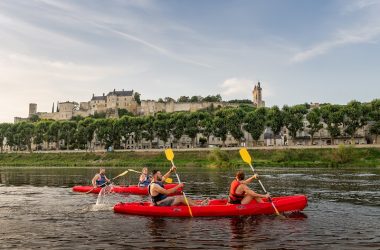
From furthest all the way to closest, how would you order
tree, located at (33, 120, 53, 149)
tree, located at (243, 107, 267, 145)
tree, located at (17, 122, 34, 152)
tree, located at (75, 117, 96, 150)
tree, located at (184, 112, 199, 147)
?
tree, located at (17, 122, 34, 152) → tree, located at (33, 120, 53, 149) → tree, located at (75, 117, 96, 150) → tree, located at (184, 112, 199, 147) → tree, located at (243, 107, 267, 145)

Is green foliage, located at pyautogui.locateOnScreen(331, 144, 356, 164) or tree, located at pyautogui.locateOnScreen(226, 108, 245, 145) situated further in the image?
tree, located at pyautogui.locateOnScreen(226, 108, 245, 145)

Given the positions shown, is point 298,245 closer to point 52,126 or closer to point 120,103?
point 52,126

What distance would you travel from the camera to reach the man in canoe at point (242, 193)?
18562mm

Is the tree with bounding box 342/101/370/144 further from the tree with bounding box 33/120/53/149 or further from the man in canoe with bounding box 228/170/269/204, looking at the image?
the tree with bounding box 33/120/53/149

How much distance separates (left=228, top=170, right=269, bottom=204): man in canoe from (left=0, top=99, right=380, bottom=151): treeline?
69.0 m

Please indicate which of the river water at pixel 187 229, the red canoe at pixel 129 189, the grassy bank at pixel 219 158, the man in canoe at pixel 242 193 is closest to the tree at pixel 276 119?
the grassy bank at pixel 219 158

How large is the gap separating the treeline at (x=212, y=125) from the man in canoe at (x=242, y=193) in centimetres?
6898

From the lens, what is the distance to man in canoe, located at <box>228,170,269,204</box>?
18562 mm

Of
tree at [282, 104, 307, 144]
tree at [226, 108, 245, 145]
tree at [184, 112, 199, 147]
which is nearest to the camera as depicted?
tree at [282, 104, 307, 144]

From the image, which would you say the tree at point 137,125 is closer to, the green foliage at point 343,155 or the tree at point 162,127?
the tree at point 162,127

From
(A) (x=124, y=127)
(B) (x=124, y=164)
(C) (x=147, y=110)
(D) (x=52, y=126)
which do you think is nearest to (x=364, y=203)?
(B) (x=124, y=164)

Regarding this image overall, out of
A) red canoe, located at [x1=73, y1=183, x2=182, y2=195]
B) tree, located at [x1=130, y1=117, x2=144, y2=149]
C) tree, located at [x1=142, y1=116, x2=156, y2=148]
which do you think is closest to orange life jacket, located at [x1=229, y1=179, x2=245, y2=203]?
red canoe, located at [x1=73, y1=183, x2=182, y2=195]

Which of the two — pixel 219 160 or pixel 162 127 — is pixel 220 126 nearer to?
pixel 162 127

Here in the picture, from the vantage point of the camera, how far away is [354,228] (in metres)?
15.9
